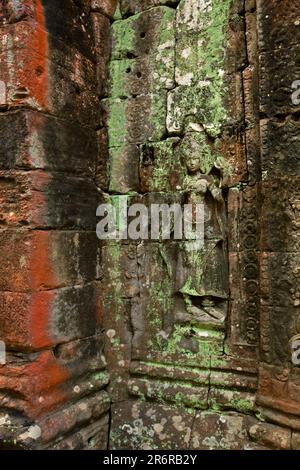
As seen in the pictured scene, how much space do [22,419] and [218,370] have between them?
167 cm

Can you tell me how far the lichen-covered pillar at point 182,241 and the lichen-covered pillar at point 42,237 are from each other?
1.48 feet

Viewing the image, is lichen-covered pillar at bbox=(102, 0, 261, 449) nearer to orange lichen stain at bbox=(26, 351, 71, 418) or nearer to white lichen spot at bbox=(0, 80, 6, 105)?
orange lichen stain at bbox=(26, 351, 71, 418)

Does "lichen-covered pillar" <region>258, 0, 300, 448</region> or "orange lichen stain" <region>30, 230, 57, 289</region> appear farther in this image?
"orange lichen stain" <region>30, 230, 57, 289</region>

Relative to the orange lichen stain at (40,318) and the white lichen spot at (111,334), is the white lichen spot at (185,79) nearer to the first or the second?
the orange lichen stain at (40,318)

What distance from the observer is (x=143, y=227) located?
4.01 m

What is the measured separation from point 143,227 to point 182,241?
1.43ft

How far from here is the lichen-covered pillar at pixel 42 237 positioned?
3307 millimetres

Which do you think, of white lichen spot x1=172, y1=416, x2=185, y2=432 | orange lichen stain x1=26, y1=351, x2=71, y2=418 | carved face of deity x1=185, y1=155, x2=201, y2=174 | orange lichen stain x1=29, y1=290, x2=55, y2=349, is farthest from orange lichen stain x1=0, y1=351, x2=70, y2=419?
carved face of deity x1=185, y1=155, x2=201, y2=174

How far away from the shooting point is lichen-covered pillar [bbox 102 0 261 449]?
11.7 feet

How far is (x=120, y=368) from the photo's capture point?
4.04 m

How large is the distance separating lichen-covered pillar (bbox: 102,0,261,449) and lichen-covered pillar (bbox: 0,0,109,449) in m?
0.45

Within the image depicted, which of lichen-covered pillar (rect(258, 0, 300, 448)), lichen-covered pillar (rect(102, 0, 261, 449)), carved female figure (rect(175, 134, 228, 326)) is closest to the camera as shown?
lichen-covered pillar (rect(258, 0, 300, 448))

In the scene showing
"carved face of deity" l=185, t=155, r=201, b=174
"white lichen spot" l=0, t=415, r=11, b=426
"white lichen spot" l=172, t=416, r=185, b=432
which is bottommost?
"white lichen spot" l=172, t=416, r=185, b=432
